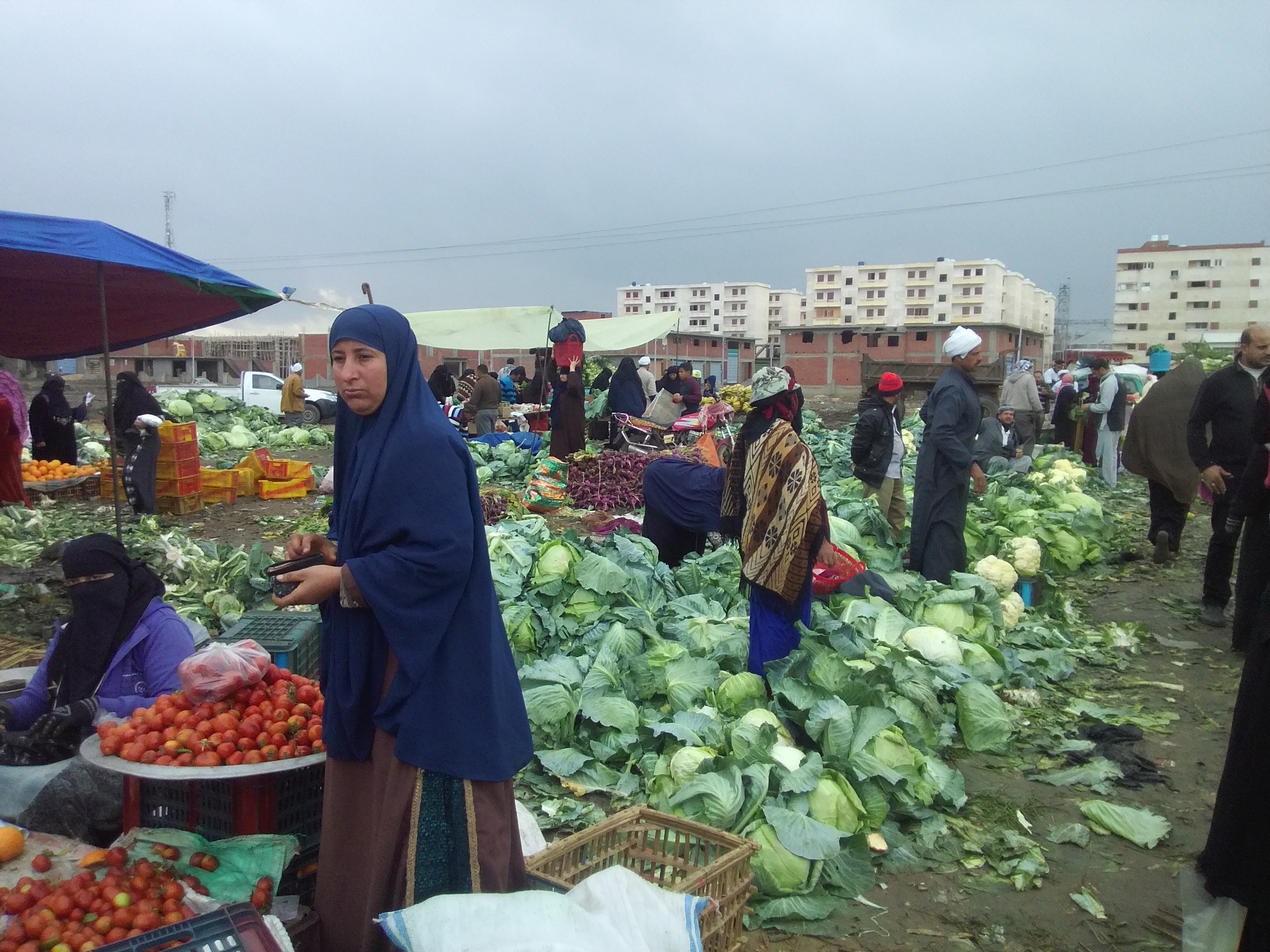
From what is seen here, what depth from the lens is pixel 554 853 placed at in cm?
251

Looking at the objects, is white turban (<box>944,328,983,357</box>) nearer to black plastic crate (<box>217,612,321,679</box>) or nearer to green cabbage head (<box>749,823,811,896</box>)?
green cabbage head (<box>749,823,811,896</box>)

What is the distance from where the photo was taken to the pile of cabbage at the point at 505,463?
11.8m

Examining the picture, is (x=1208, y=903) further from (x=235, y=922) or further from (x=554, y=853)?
(x=235, y=922)

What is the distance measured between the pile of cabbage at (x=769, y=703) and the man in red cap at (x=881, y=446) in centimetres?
206

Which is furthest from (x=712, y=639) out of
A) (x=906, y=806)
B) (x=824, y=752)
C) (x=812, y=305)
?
(x=812, y=305)

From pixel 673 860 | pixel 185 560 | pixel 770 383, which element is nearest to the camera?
pixel 673 860

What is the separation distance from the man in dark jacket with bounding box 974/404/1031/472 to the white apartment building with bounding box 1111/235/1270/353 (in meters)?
78.3

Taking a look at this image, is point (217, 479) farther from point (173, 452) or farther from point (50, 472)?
point (50, 472)

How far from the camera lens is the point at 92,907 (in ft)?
7.07

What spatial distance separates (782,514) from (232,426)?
18626 mm

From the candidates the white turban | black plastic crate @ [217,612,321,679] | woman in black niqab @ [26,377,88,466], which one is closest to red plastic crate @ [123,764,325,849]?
black plastic crate @ [217,612,321,679]

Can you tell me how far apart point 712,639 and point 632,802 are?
1178 mm

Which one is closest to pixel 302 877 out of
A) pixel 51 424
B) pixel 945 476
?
pixel 945 476

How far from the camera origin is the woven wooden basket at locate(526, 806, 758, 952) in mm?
2398
